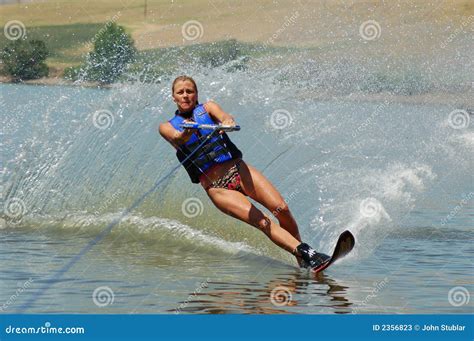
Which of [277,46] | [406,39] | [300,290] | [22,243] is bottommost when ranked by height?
[300,290]

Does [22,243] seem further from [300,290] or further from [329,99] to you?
[329,99]

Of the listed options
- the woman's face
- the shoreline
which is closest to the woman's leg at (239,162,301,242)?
the woman's face

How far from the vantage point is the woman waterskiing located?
11.4 m

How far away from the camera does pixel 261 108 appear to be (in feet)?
51.0

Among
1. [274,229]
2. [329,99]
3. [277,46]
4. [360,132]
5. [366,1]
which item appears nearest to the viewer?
[274,229]

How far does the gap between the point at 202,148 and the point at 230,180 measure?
1.45 feet

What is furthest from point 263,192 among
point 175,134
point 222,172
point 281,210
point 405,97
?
point 405,97

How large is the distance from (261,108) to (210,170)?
404 cm

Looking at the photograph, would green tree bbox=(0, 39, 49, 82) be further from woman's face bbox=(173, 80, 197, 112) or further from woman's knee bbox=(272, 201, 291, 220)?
woman's knee bbox=(272, 201, 291, 220)

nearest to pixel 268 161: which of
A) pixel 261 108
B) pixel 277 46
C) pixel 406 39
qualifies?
pixel 261 108

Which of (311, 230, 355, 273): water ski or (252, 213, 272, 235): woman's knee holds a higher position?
(252, 213, 272, 235): woman's knee

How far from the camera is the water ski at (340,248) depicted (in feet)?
37.0

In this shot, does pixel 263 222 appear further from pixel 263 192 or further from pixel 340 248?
pixel 340 248

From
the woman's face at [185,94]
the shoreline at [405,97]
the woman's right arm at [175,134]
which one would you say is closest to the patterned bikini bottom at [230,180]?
the woman's right arm at [175,134]
